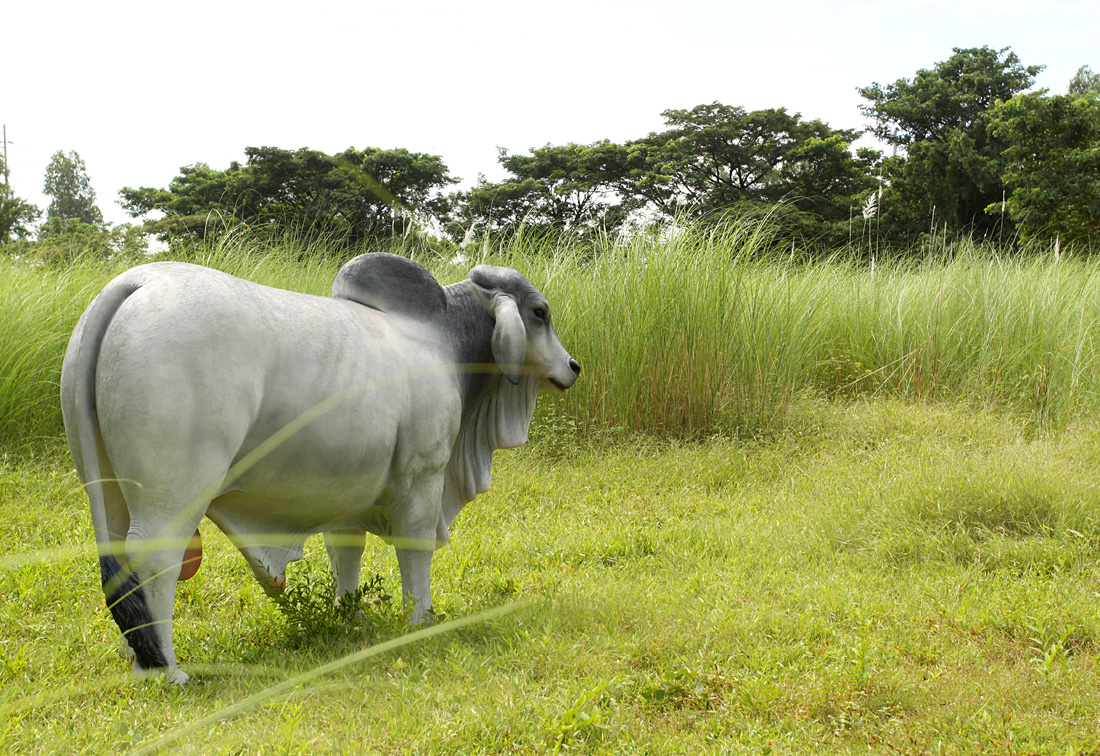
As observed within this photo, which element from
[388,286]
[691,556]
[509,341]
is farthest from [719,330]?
[388,286]

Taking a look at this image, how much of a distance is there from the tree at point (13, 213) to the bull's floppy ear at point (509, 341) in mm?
18445

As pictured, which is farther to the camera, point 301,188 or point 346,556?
point 301,188

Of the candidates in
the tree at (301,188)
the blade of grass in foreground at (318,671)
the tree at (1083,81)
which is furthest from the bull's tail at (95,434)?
the tree at (1083,81)

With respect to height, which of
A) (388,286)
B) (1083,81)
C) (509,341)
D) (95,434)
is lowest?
(95,434)

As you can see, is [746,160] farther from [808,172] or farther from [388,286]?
[388,286]

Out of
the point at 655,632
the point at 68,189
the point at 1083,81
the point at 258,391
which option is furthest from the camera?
the point at 68,189

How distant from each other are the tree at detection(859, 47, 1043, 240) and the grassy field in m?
12.5

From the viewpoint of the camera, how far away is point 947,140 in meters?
19.3

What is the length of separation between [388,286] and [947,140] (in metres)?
20.2

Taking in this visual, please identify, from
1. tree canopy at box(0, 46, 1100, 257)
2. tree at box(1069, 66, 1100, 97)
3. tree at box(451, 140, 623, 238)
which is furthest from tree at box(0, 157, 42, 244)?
tree at box(1069, 66, 1100, 97)

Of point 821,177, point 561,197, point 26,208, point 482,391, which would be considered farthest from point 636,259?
point 26,208

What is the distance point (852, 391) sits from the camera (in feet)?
22.3

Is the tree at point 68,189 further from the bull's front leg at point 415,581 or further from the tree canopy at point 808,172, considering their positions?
the bull's front leg at point 415,581

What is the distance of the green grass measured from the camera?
6.43ft
